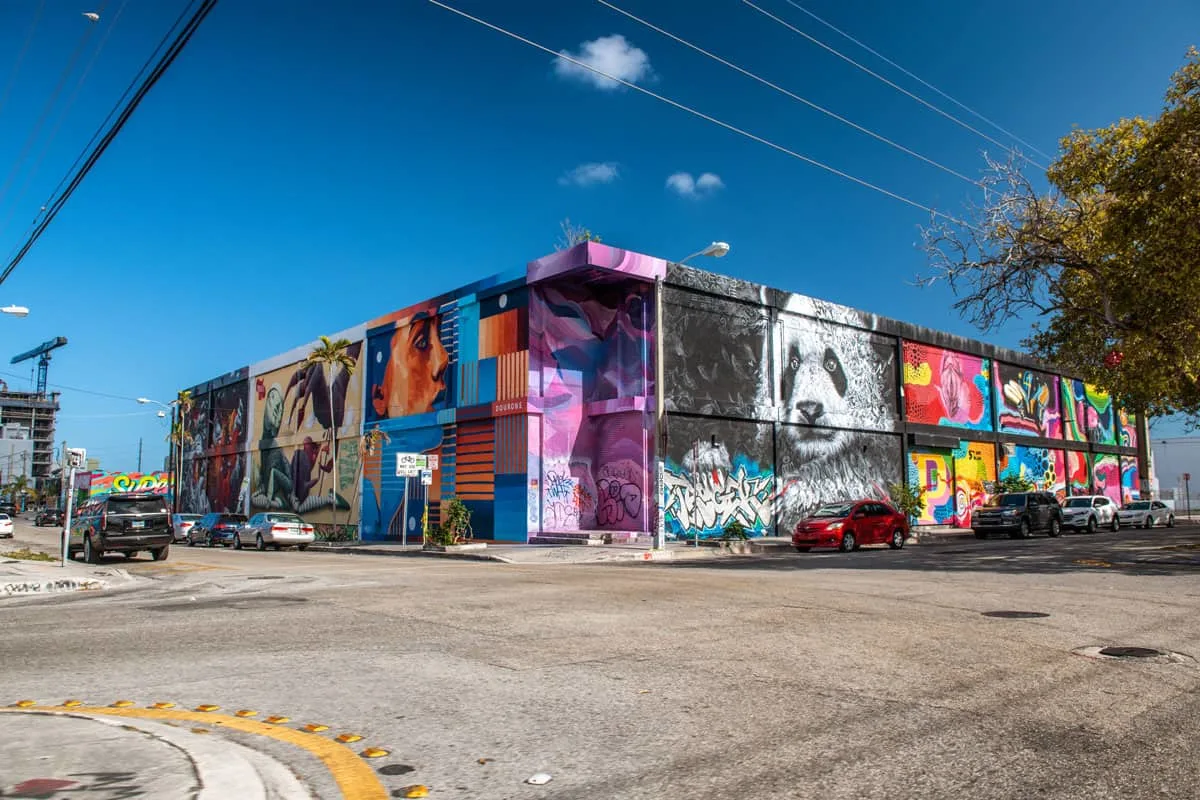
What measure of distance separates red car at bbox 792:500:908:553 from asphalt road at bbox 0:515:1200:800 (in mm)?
12725

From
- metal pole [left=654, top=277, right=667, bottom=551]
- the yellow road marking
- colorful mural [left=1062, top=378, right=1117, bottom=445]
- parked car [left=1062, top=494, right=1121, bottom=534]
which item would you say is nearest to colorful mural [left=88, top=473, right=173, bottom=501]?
metal pole [left=654, top=277, right=667, bottom=551]

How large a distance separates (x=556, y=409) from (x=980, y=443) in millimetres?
27586

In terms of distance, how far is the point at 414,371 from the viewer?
37.9 meters

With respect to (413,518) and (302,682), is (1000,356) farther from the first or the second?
(302,682)

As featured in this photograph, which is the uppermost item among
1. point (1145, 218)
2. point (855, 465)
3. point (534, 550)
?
point (1145, 218)

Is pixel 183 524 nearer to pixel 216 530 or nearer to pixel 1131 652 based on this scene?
pixel 216 530

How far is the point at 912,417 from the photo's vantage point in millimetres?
42344

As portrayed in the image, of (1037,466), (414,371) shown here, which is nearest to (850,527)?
(414,371)

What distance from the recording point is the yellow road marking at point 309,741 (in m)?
4.07

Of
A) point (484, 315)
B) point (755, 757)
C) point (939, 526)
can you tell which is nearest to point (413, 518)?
point (484, 315)

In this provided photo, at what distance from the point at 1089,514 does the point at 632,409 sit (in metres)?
22.2

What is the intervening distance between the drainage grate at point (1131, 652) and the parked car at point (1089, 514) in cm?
3254

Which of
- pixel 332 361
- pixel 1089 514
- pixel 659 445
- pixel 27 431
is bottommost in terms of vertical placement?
pixel 1089 514

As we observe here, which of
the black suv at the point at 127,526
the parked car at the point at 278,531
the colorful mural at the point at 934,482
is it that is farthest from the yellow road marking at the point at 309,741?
the colorful mural at the point at 934,482
